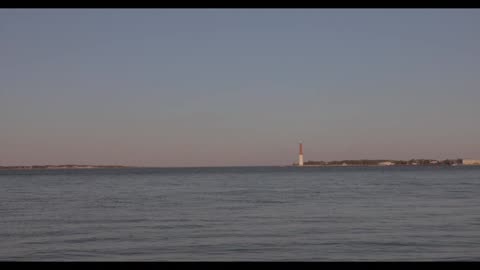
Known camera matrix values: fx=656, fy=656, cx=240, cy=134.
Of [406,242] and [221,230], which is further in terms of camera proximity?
[221,230]

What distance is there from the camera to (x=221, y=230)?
45.0ft

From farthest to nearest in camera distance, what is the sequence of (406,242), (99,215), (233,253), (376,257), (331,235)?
1. (99,215)
2. (331,235)
3. (406,242)
4. (233,253)
5. (376,257)

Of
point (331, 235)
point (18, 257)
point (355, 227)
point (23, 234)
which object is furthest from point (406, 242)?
point (23, 234)

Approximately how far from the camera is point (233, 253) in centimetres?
1013

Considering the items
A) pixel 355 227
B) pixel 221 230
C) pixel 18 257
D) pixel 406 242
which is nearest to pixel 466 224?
pixel 355 227

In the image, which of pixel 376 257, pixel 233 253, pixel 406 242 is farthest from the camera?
pixel 406 242
